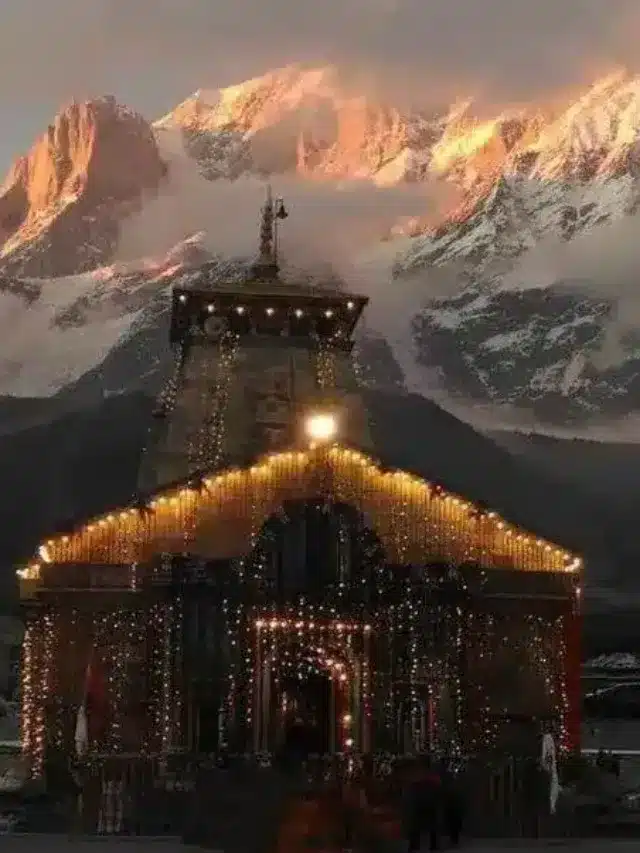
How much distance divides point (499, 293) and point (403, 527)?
85016mm

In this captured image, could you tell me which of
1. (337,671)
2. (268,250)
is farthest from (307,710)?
(268,250)

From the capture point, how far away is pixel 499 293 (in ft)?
383

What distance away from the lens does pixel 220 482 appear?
3378 centimetres

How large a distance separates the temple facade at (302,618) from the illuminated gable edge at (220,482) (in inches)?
2.0

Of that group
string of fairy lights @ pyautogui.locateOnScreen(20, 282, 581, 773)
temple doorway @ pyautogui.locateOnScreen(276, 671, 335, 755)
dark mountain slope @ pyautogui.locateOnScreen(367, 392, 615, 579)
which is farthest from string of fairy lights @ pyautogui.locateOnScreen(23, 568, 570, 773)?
dark mountain slope @ pyautogui.locateOnScreen(367, 392, 615, 579)

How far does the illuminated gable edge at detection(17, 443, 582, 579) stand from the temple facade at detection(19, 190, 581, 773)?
2.0 inches

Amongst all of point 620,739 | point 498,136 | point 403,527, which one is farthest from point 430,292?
point 403,527

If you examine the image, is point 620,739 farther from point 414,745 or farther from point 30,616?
point 30,616

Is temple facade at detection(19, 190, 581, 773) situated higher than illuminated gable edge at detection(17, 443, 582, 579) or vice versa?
illuminated gable edge at detection(17, 443, 582, 579)

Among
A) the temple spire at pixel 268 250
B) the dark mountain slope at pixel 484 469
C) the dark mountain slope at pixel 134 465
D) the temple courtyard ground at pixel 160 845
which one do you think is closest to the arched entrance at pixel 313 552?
the temple courtyard ground at pixel 160 845

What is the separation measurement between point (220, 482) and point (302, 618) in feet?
14.8

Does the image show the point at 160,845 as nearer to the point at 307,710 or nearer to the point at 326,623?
the point at 326,623

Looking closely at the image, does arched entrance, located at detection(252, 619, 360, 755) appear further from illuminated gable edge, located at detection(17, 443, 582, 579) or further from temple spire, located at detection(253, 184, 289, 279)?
temple spire, located at detection(253, 184, 289, 279)

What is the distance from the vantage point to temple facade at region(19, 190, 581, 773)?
103 feet
